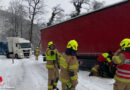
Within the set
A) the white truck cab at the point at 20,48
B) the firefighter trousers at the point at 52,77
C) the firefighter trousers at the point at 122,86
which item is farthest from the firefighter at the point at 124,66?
the white truck cab at the point at 20,48

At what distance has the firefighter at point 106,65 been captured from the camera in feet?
24.9

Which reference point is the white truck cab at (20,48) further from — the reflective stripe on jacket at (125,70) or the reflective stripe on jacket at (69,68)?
the reflective stripe on jacket at (125,70)

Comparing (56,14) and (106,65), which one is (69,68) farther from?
(56,14)

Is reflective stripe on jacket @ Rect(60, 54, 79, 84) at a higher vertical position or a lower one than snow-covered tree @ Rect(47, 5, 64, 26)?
lower

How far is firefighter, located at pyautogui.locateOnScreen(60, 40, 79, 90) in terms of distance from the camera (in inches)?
147

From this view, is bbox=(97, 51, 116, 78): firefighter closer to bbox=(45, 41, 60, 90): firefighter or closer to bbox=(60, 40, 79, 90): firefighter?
bbox=(45, 41, 60, 90): firefighter

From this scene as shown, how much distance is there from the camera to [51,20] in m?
40.4

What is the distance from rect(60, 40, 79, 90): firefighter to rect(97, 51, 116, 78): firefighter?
4.07m

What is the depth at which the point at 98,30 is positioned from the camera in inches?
359

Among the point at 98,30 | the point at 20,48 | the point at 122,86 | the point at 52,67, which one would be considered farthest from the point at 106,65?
the point at 20,48

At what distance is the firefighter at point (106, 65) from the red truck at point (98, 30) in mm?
738

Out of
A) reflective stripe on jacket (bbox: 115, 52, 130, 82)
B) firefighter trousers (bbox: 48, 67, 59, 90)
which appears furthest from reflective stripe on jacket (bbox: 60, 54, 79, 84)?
firefighter trousers (bbox: 48, 67, 59, 90)

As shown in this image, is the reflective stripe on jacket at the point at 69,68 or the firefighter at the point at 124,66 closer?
the firefighter at the point at 124,66

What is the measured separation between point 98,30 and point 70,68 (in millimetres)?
5924
